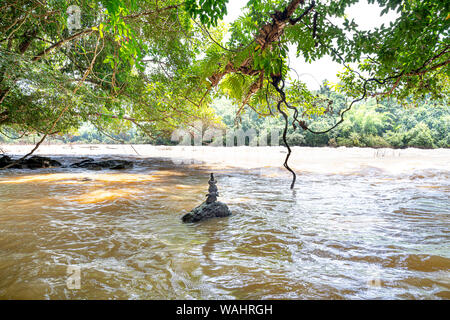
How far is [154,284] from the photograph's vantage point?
224 centimetres

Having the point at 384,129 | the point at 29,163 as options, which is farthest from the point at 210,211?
the point at 384,129

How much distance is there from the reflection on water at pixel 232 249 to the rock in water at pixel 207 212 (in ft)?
0.54

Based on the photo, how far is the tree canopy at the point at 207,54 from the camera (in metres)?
3.60

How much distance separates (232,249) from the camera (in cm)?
306

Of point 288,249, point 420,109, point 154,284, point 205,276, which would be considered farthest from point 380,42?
point 420,109

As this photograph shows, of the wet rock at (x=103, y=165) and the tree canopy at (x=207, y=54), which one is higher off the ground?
the tree canopy at (x=207, y=54)

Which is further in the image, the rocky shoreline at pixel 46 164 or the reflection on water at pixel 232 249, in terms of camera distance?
the rocky shoreline at pixel 46 164

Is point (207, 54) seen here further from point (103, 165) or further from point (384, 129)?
point (384, 129)

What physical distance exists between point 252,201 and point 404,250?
318 centimetres

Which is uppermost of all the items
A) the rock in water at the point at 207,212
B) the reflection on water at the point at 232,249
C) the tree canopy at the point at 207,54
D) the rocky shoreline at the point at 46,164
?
the tree canopy at the point at 207,54

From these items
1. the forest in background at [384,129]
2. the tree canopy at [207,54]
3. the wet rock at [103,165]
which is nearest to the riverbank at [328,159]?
the wet rock at [103,165]

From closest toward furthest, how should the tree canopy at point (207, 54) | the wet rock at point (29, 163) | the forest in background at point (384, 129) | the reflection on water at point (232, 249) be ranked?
the reflection on water at point (232, 249), the tree canopy at point (207, 54), the wet rock at point (29, 163), the forest in background at point (384, 129)

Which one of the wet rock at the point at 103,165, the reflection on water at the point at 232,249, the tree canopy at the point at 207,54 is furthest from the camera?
the wet rock at the point at 103,165

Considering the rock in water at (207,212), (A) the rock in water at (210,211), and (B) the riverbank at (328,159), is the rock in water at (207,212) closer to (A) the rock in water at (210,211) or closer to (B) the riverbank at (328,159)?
(A) the rock in water at (210,211)
